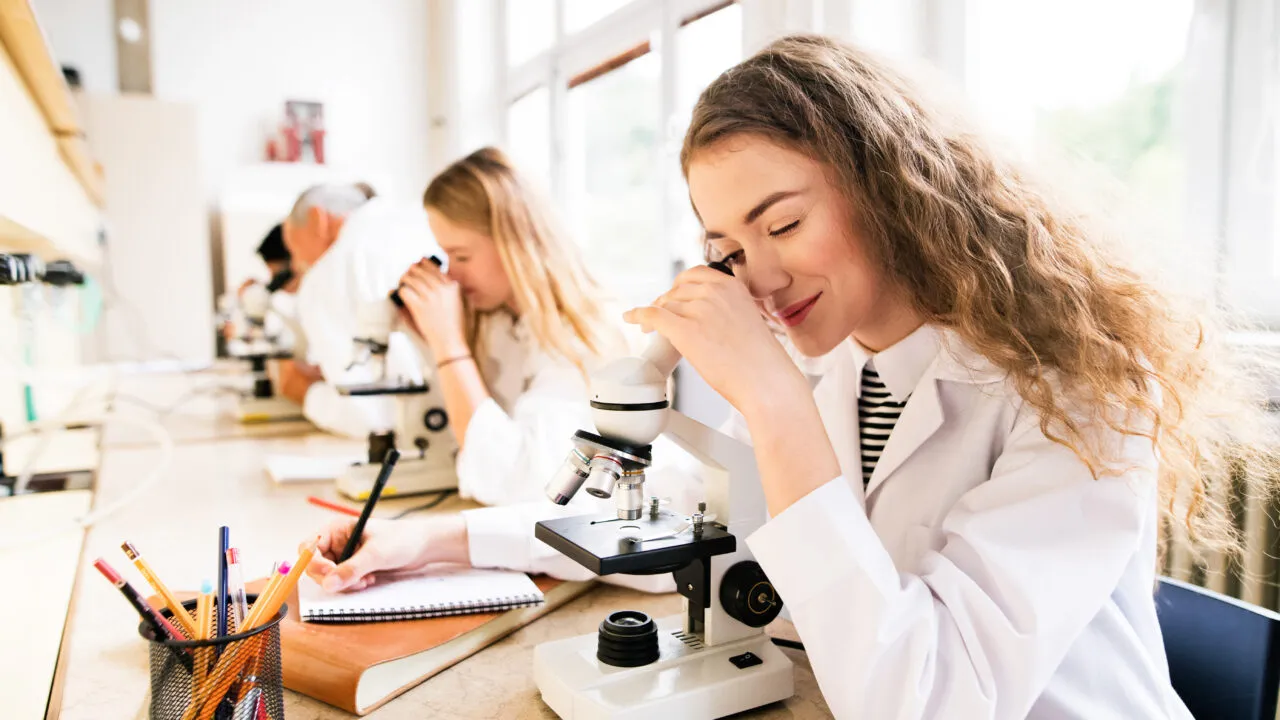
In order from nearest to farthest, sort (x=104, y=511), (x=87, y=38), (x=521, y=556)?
1. (x=521, y=556)
2. (x=104, y=511)
3. (x=87, y=38)

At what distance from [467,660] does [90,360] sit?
4588mm

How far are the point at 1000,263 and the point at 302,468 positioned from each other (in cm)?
155

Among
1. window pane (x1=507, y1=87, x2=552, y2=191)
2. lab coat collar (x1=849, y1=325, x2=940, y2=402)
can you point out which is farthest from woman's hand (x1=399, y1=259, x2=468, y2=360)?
window pane (x1=507, y1=87, x2=552, y2=191)

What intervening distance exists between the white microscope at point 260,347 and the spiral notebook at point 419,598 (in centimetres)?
191

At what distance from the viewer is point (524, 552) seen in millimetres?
1117

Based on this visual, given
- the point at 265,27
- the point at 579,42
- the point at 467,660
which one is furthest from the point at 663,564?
the point at 265,27

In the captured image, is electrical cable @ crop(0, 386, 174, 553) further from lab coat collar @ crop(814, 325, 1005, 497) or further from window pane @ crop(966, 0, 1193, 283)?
window pane @ crop(966, 0, 1193, 283)

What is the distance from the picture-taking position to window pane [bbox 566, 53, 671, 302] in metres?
3.03

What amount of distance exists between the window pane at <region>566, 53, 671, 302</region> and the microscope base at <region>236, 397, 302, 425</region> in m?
1.12

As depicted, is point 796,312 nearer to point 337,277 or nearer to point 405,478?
point 405,478

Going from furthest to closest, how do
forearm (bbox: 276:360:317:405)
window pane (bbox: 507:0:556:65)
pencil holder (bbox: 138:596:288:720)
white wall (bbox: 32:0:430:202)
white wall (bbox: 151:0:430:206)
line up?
white wall (bbox: 151:0:430:206)
white wall (bbox: 32:0:430:202)
window pane (bbox: 507:0:556:65)
forearm (bbox: 276:360:317:405)
pencil holder (bbox: 138:596:288:720)

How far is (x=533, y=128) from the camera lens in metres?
4.30

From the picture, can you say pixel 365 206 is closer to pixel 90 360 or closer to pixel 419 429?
pixel 419 429

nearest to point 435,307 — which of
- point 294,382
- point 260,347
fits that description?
point 294,382
